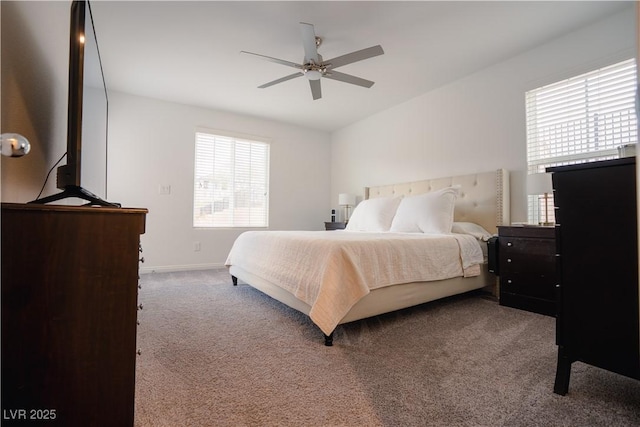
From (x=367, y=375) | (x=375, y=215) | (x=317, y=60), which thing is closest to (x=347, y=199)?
(x=375, y=215)

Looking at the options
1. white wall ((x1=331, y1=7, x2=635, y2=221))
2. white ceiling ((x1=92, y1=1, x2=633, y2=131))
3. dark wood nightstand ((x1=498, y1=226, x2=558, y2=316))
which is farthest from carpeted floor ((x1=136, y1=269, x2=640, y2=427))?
white ceiling ((x1=92, y1=1, x2=633, y2=131))

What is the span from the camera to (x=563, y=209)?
1272mm

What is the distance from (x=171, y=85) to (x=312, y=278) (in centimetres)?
326

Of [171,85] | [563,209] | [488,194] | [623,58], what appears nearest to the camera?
[563,209]

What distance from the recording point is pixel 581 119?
2.58 m

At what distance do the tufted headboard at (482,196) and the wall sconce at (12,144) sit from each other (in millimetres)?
3384

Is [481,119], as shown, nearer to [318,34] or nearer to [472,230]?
[472,230]

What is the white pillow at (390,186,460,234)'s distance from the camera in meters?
2.92

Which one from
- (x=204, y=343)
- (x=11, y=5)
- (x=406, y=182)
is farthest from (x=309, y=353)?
(x=406, y=182)

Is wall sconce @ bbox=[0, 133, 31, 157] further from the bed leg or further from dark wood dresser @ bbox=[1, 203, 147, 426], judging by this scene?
the bed leg

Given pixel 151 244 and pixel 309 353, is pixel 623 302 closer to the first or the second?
pixel 309 353

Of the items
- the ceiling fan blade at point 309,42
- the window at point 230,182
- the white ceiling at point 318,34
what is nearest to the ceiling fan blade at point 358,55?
the ceiling fan blade at point 309,42

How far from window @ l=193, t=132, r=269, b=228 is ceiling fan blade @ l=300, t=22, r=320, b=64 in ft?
8.58

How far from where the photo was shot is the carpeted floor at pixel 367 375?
1132 mm
